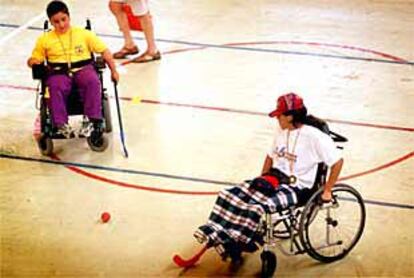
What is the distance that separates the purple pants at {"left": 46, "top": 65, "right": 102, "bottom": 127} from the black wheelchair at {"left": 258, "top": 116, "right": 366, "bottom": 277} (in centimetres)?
151

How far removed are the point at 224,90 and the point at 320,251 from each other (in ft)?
8.03

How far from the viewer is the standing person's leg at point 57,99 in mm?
5293

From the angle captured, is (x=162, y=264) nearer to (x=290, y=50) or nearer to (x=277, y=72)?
(x=277, y=72)

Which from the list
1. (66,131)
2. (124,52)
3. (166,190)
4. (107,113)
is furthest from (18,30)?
(166,190)

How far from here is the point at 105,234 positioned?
4.61 m

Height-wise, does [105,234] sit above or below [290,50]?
below

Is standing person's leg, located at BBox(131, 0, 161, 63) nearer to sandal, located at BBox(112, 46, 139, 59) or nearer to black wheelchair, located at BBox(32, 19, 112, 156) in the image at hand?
sandal, located at BBox(112, 46, 139, 59)

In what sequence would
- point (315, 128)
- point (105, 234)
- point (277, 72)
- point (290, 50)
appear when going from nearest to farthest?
point (315, 128) → point (105, 234) → point (277, 72) → point (290, 50)

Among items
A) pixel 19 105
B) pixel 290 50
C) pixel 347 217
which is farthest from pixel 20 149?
pixel 290 50

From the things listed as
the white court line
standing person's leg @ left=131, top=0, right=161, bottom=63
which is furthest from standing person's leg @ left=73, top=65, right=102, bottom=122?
the white court line

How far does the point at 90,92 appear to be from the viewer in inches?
211

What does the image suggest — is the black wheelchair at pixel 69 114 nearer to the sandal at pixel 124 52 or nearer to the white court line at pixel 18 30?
the sandal at pixel 124 52

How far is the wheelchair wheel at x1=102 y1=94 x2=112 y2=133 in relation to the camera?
564cm

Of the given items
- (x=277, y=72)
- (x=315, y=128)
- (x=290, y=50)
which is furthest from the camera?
(x=290, y=50)
